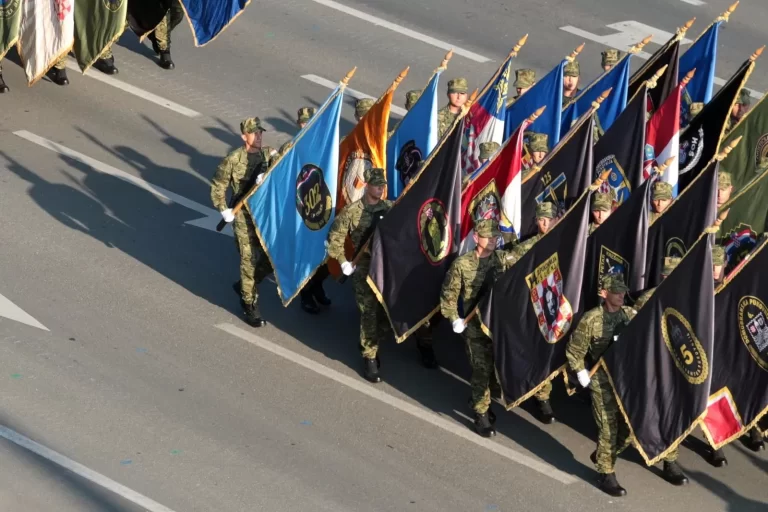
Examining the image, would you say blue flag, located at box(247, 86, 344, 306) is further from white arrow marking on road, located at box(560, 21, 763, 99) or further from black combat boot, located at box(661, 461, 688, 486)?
white arrow marking on road, located at box(560, 21, 763, 99)

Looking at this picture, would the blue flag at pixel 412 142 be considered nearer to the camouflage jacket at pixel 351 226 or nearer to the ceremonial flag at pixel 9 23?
the camouflage jacket at pixel 351 226

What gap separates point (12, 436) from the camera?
11.6 metres

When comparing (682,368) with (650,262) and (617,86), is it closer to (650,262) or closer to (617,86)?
(650,262)

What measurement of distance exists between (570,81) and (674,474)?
5.18 metres

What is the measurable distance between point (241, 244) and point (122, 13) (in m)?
4.13

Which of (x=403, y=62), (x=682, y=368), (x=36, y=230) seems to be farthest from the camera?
(x=403, y=62)

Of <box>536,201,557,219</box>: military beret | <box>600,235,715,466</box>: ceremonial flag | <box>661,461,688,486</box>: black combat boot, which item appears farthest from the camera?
<box>536,201,557,219</box>: military beret

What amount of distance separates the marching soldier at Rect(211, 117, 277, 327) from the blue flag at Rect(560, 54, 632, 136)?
3.15m

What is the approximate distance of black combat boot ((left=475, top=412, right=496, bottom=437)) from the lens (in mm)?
12203

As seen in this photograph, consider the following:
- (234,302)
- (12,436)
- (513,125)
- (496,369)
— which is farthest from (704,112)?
(12,436)

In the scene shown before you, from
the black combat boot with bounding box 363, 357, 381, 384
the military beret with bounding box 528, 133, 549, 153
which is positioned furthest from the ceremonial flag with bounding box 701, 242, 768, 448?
the military beret with bounding box 528, 133, 549, 153

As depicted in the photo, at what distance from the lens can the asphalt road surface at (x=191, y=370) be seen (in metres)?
11.4

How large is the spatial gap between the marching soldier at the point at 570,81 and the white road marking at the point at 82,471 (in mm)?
6434

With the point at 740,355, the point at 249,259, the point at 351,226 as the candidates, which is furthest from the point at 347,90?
the point at 740,355
